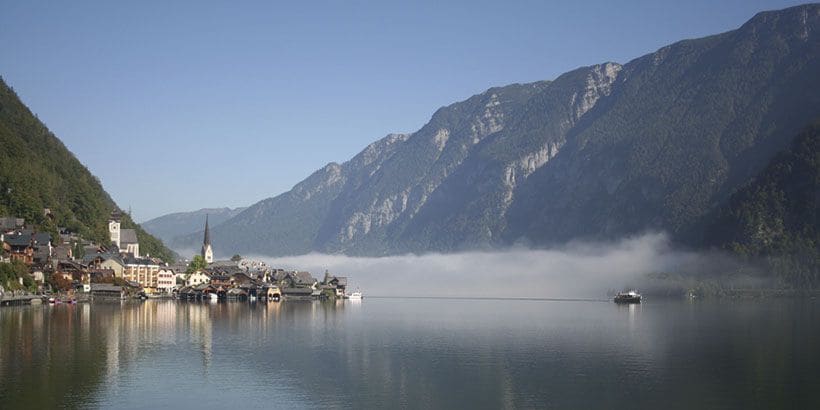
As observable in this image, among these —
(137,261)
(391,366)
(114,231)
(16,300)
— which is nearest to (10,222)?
(16,300)

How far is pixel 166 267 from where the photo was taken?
194 metres

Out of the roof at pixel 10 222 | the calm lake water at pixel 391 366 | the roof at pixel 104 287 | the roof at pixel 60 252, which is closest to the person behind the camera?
the calm lake water at pixel 391 366

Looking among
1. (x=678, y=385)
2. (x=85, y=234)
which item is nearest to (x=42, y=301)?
(x=85, y=234)

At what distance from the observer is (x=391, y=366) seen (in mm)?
63875

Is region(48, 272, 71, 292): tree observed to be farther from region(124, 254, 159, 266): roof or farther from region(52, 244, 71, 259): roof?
region(124, 254, 159, 266): roof

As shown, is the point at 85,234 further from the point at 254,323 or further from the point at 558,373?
the point at 558,373

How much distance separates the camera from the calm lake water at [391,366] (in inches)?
1930

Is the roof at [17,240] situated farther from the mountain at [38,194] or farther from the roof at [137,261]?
the roof at [137,261]

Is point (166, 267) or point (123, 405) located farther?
point (166, 267)

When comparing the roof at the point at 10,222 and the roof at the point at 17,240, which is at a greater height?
the roof at the point at 10,222

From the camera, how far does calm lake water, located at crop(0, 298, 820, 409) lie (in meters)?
49.0

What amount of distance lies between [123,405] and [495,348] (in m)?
39.2

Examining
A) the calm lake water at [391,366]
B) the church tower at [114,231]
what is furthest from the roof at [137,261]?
the calm lake water at [391,366]

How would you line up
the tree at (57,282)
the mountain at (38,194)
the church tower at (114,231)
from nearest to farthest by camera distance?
the tree at (57,282) < the mountain at (38,194) < the church tower at (114,231)
